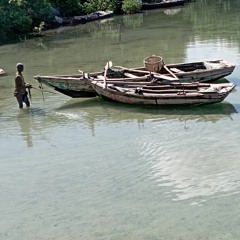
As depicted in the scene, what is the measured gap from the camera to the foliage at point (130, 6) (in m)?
35.9

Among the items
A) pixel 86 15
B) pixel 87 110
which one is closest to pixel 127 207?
pixel 87 110

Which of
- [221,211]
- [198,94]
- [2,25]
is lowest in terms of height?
[221,211]

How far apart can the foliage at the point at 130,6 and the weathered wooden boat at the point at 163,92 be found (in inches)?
949

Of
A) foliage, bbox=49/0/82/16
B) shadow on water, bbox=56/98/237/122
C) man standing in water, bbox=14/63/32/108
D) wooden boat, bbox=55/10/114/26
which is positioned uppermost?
foliage, bbox=49/0/82/16

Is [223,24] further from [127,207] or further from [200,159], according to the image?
[127,207]

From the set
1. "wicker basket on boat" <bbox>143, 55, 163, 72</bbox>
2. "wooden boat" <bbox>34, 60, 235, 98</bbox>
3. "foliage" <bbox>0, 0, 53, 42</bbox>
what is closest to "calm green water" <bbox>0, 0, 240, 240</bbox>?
"wooden boat" <bbox>34, 60, 235, 98</bbox>

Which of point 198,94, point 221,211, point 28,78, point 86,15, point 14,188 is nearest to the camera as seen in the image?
point 221,211

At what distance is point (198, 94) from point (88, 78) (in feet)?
10.2

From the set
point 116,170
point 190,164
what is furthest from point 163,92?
point 116,170

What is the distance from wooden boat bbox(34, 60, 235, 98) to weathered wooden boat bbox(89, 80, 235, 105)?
44cm

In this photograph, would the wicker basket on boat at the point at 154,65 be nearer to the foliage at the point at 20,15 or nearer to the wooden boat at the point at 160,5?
the foliage at the point at 20,15

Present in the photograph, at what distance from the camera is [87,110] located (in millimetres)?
12914

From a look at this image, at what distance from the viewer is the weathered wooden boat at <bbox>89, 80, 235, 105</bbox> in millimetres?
11617

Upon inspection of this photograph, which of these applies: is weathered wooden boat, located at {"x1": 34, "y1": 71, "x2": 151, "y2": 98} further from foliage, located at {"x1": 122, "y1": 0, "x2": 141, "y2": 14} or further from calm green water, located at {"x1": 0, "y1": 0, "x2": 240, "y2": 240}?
foliage, located at {"x1": 122, "y1": 0, "x2": 141, "y2": 14}
